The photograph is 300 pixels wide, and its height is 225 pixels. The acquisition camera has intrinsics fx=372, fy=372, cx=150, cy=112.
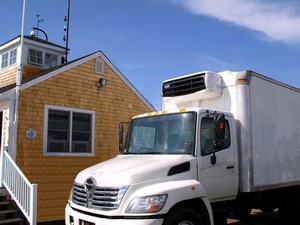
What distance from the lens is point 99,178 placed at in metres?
5.53

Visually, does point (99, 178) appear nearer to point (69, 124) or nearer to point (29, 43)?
point (69, 124)

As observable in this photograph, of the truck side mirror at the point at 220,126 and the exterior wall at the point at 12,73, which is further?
the exterior wall at the point at 12,73

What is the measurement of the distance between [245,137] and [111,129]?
7019 mm

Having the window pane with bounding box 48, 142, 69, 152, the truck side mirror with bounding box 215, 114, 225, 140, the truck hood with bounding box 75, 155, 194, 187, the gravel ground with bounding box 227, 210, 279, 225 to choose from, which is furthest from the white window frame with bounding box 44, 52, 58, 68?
the truck side mirror with bounding box 215, 114, 225, 140

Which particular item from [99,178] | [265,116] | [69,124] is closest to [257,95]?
[265,116]

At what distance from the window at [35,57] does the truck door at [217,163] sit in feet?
28.9

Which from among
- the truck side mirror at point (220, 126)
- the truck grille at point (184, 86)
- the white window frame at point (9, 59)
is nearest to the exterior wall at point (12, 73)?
the white window frame at point (9, 59)

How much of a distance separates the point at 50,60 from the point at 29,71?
1.17 m

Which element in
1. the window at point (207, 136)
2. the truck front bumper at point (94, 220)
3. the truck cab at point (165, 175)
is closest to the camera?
the truck front bumper at point (94, 220)

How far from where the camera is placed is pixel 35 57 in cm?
1339

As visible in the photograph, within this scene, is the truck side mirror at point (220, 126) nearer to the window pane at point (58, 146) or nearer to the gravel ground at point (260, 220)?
the gravel ground at point (260, 220)

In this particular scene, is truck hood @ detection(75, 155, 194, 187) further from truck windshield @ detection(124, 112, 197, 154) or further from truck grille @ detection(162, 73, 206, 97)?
truck grille @ detection(162, 73, 206, 97)

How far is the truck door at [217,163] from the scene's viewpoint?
6148 mm

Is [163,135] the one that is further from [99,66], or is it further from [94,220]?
[99,66]
